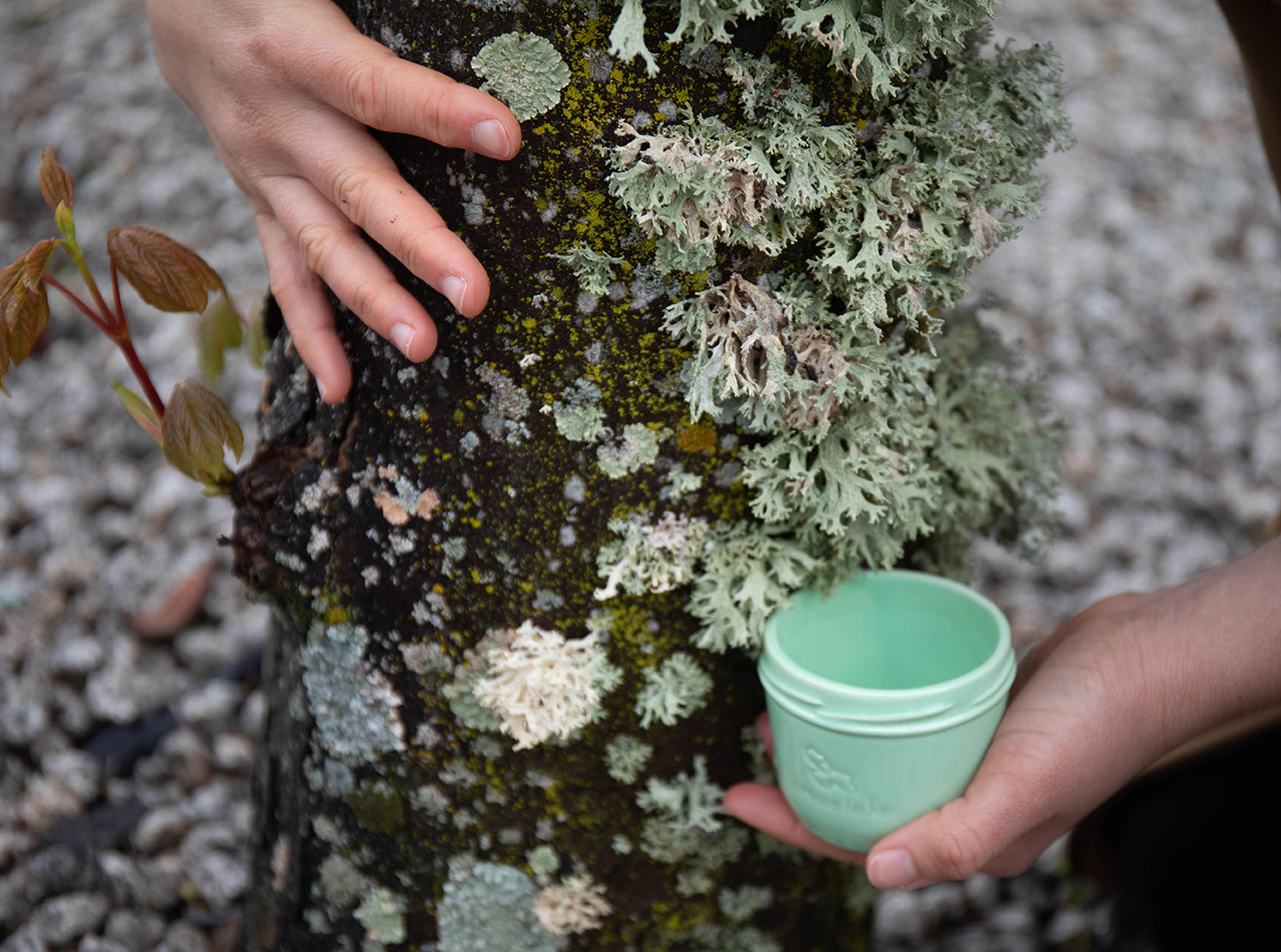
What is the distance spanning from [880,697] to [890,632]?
302 millimetres

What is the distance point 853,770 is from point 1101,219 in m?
3.52

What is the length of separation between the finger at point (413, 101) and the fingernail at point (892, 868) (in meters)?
0.96

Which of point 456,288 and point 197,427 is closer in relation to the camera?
point 456,288

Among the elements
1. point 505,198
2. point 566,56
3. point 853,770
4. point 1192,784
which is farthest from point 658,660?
point 1192,784

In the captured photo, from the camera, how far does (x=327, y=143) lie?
1.16 metres

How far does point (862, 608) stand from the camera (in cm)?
140

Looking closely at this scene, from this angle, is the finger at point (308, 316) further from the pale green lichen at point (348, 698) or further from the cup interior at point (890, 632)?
the cup interior at point (890, 632)

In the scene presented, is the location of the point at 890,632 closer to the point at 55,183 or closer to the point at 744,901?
the point at 744,901

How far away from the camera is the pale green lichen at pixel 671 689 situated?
4.37 feet

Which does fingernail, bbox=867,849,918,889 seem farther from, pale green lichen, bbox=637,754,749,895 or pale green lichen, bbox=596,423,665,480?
pale green lichen, bbox=596,423,665,480

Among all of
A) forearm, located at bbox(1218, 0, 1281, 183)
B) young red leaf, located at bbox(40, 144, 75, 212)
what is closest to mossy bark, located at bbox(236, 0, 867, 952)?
young red leaf, located at bbox(40, 144, 75, 212)

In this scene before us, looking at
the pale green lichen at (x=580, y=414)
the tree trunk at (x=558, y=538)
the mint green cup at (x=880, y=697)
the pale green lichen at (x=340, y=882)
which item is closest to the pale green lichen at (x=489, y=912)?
the tree trunk at (x=558, y=538)

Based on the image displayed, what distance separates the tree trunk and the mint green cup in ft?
0.27

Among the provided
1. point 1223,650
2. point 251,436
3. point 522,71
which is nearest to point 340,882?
point 522,71
